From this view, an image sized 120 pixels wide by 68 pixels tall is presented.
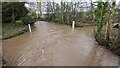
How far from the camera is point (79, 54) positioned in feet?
33.3

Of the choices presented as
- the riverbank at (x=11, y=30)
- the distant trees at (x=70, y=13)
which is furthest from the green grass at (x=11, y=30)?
the distant trees at (x=70, y=13)

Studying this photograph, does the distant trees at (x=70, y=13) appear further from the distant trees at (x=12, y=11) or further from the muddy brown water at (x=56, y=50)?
the distant trees at (x=12, y=11)

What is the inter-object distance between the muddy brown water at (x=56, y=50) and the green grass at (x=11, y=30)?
44 centimetres

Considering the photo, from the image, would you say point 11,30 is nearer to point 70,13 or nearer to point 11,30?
point 11,30

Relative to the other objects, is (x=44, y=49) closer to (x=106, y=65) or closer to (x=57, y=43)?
(x=57, y=43)

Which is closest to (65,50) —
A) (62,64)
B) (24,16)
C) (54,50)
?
(54,50)

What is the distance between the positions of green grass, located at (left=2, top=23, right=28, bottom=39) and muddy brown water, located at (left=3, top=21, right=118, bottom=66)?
444 mm

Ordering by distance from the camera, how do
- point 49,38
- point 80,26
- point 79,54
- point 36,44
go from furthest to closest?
point 80,26 < point 49,38 < point 36,44 < point 79,54

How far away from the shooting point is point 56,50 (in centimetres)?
1078

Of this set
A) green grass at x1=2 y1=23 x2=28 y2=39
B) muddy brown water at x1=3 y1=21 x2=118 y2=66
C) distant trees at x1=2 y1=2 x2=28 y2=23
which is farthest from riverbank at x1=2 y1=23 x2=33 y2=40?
distant trees at x1=2 y1=2 x2=28 y2=23

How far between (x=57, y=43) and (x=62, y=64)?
3.22 m

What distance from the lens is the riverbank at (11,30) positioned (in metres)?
13.6

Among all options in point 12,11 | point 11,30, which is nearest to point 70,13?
point 12,11

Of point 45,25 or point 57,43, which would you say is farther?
point 45,25
